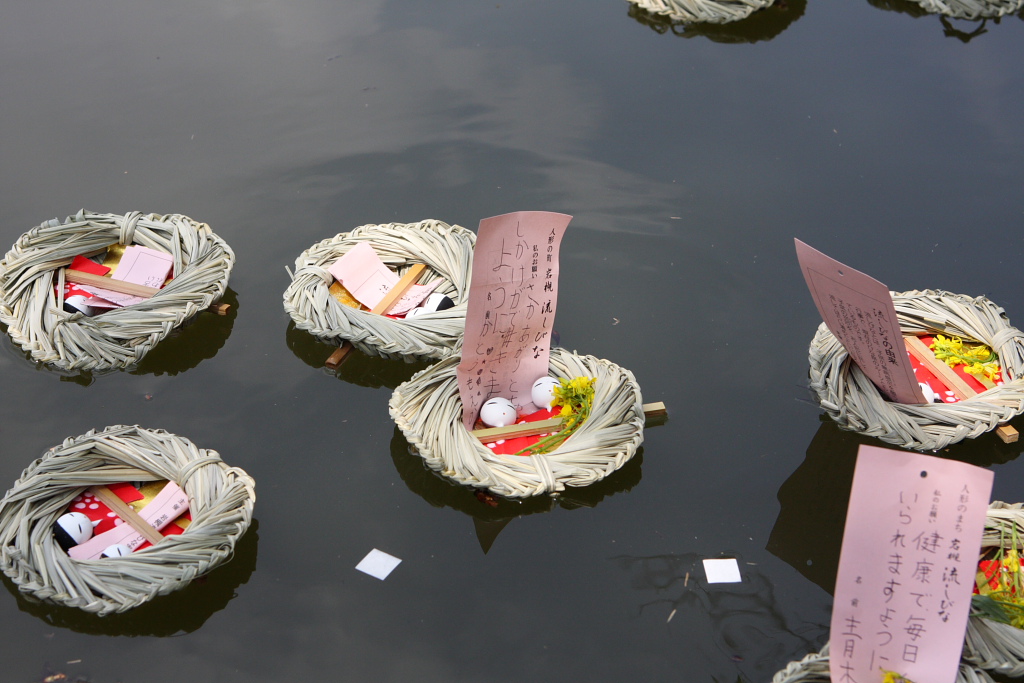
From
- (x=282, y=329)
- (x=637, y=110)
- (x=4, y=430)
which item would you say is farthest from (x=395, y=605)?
(x=637, y=110)

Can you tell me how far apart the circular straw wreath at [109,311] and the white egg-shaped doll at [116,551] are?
1.57ft

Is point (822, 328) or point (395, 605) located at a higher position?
point (822, 328)

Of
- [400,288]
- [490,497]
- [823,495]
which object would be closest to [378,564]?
[490,497]

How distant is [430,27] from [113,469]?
184 centimetres

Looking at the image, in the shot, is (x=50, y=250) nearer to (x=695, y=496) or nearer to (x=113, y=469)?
(x=113, y=469)

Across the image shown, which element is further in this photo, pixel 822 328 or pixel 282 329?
pixel 282 329

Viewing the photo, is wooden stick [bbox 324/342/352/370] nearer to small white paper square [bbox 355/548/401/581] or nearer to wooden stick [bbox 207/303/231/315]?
wooden stick [bbox 207/303/231/315]

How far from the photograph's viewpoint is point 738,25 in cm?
299

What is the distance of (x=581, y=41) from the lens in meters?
2.92

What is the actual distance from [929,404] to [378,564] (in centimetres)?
105

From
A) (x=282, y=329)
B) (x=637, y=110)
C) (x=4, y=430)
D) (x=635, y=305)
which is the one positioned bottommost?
(x=4, y=430)

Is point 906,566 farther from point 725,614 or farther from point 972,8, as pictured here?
point 972,8

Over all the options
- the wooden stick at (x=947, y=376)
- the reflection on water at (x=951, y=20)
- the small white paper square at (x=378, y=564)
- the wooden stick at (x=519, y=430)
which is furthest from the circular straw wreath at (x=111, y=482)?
the reflection on water at (x=951, y=20)

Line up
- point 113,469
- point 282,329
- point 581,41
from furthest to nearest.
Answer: point 581,41, point 282,329, point 113,469
